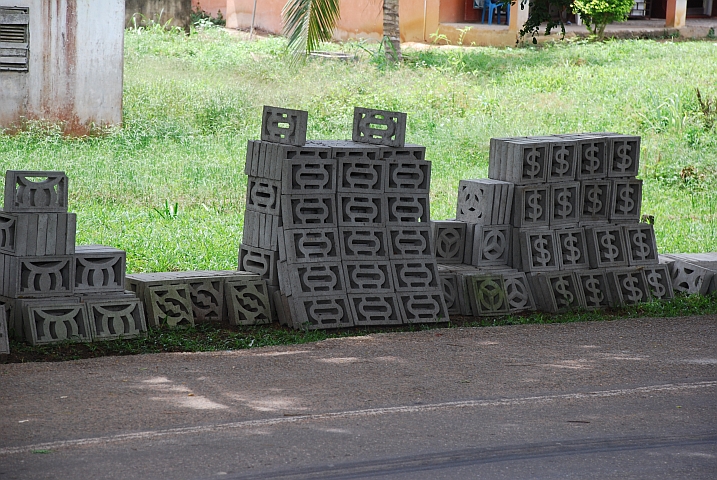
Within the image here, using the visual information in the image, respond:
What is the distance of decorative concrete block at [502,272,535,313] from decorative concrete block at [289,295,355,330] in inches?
58.5

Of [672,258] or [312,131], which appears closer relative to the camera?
[672,258]

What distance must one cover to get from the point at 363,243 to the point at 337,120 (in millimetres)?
8488

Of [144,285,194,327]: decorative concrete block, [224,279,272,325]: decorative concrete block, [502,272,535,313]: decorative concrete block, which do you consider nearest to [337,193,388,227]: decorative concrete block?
[224,279,272,325]: decorative concrete block

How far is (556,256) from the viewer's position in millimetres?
8633

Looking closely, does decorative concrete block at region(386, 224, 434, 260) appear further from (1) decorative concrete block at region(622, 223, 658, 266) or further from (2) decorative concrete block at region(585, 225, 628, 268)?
(1) decorative concrete block at region(622, 223, 658, 266)

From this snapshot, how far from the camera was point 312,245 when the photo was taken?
25.6 feet

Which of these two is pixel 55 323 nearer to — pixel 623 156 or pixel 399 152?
pixel 399 152

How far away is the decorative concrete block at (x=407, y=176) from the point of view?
8.08 metres

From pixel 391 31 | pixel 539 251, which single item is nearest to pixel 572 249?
pixel 539 251

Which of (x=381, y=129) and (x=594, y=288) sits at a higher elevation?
(x=381, y=129)

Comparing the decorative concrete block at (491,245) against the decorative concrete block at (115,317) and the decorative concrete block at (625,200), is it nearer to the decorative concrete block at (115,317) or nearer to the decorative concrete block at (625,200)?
the decorative concrete block at (625,200)

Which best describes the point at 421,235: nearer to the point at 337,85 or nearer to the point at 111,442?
the point at 111,442

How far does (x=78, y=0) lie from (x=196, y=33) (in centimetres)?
971

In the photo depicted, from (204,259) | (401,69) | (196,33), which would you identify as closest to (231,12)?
(196,33)
